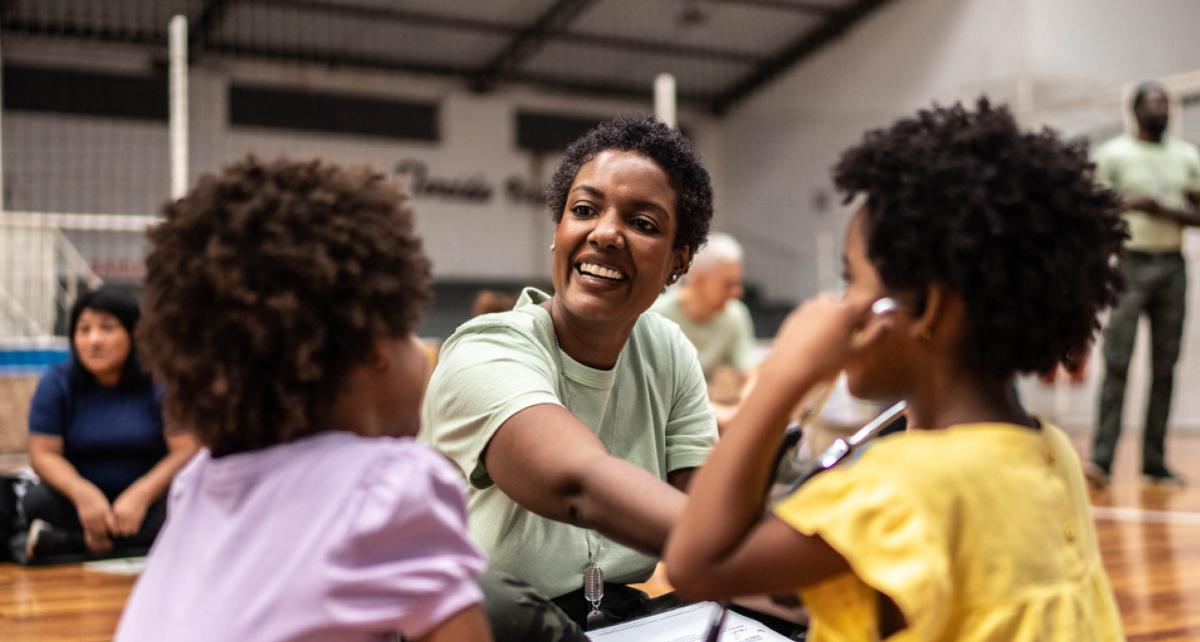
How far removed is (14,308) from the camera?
529cm

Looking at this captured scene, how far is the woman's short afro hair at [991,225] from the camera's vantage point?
2.65ft

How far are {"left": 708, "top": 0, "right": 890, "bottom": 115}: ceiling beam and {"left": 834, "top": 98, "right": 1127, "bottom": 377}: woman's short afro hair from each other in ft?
35.5

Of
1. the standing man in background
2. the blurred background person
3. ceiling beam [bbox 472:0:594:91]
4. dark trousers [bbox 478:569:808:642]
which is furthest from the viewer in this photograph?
ceiling beam [bbox 472:0:594:91]

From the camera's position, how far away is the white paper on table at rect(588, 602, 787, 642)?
1260 millimetres

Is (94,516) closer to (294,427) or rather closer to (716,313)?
(716,313)

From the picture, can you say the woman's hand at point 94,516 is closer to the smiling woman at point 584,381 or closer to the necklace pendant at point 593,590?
the smiling woman at point 584,381

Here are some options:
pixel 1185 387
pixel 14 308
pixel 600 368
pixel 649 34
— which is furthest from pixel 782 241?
pixel 600 368

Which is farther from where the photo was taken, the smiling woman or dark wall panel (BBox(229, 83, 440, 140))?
dark wall panel (BBox(229, 83, 440, 140))

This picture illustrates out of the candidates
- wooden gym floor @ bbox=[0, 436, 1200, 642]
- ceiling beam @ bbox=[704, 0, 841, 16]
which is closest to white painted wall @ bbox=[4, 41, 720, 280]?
ceiling beam @ bbox=[704, 0, 841, 16]

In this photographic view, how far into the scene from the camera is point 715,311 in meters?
3.91

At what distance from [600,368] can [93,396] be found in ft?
7.32

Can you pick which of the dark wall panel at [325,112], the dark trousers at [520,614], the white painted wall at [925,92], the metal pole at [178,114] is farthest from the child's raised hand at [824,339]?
the dark wall panel at [325,112]

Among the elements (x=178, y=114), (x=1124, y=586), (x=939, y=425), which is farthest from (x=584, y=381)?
(x=178, y=114)

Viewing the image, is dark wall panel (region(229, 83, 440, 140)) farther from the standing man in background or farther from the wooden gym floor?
the standing man in background
